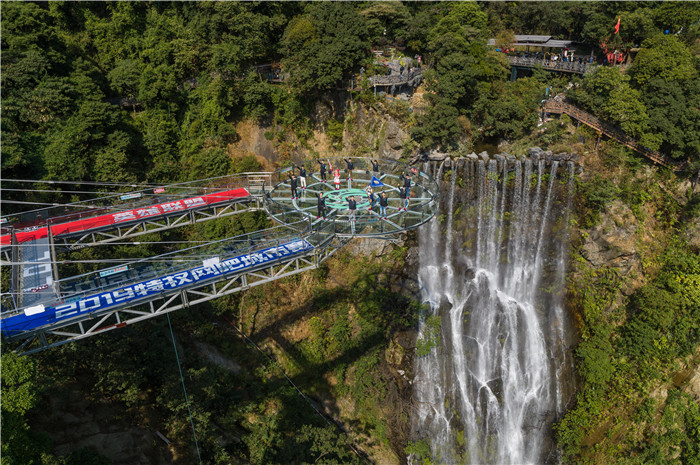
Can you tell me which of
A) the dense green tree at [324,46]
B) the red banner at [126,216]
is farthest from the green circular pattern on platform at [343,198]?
the dense green tree at [324,46]

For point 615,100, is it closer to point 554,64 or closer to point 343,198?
point 554,64

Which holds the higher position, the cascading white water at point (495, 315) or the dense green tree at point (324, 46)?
the dense green tree at point (324, 46)

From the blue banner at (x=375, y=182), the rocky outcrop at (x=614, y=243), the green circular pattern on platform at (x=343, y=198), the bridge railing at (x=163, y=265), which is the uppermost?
the blue banner at (x=375, y=182)

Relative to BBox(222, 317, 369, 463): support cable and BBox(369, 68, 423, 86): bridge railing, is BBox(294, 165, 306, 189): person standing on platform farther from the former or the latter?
BBox(369, 68, 423, 86): bridge railing

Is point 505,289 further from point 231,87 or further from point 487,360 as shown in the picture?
point 231,87

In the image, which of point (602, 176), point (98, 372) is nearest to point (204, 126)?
point (98, 372)

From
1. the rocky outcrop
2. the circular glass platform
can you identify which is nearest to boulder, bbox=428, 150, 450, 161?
the circular glass platform

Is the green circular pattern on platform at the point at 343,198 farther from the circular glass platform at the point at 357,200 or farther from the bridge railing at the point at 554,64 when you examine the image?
the bridge railing at the point at 554,64
